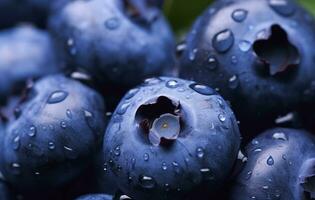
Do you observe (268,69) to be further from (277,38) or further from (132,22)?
(132,22)

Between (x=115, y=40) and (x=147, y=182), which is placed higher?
(x=115, y=40)

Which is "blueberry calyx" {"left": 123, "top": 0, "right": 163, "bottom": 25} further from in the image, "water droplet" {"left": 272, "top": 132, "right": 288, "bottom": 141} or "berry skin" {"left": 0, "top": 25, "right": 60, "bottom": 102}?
"water droplet" {"left": 272, "top": 132, "right": 288, "bottom": 141}

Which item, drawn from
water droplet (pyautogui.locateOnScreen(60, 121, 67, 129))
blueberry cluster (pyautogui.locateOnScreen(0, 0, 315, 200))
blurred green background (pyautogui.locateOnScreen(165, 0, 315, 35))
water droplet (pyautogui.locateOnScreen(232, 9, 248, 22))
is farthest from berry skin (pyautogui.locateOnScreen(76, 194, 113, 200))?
blurred green background (pyautogui.locateOnScreen(165, 0, 315, 35))

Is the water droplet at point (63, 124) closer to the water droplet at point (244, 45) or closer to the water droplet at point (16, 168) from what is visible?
the water droplet at point (16, 168)

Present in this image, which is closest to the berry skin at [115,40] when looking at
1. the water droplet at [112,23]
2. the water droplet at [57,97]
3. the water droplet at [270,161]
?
the water droplet at [112,23]

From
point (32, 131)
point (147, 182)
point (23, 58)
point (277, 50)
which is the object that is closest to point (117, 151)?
point (147, 182)

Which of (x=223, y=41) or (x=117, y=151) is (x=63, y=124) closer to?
(x=117, y=151)

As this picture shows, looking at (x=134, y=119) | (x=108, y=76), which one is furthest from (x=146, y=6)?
(x=134, y=119)

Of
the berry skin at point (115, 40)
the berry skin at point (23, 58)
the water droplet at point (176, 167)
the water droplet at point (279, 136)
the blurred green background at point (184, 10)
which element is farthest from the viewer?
the blurred green background at point (184, 10)
